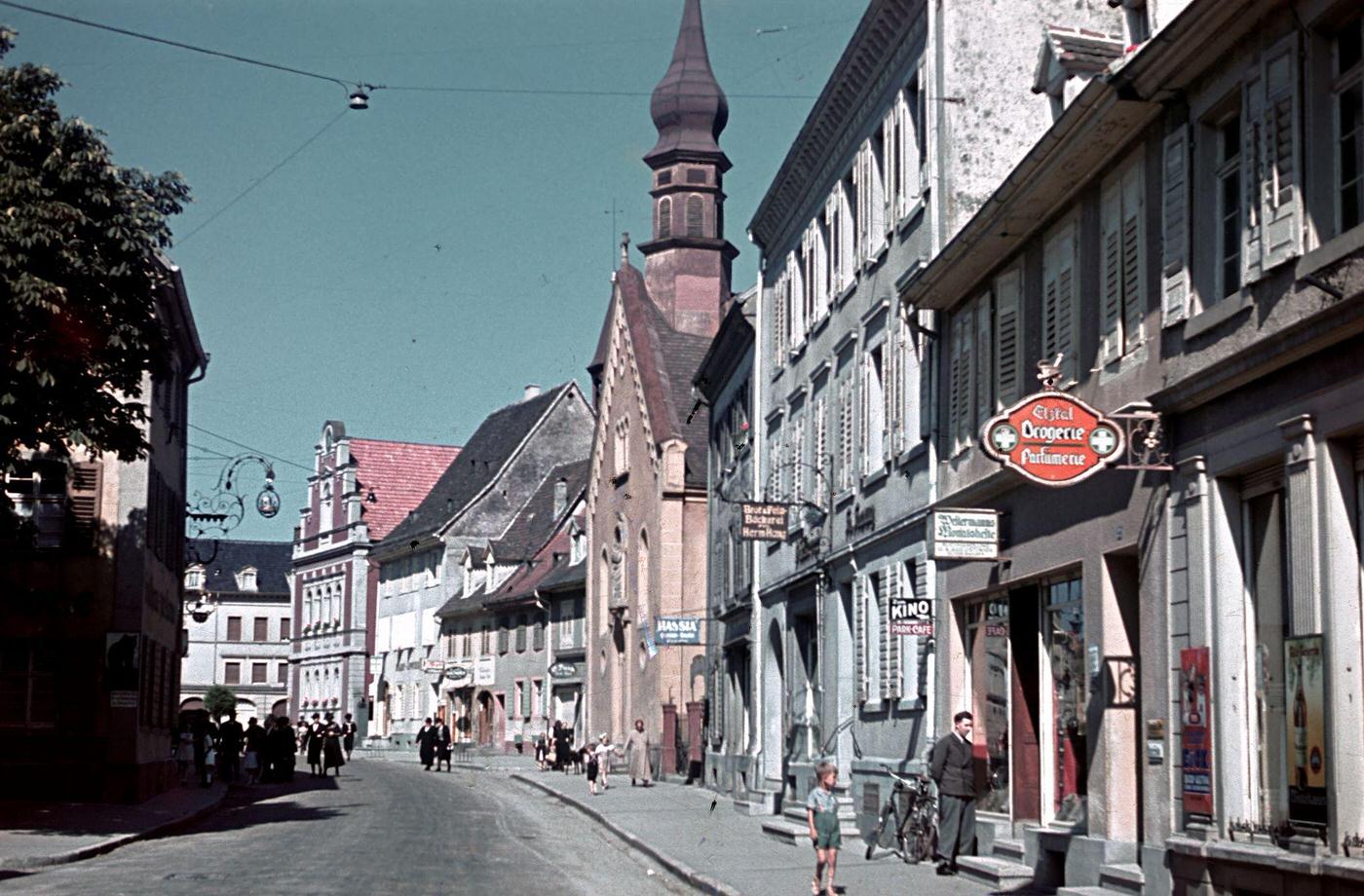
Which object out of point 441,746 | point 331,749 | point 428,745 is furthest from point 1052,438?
point 428,745

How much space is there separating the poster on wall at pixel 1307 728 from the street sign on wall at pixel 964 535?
6474mm

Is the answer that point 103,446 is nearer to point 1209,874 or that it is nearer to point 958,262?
point 958,262

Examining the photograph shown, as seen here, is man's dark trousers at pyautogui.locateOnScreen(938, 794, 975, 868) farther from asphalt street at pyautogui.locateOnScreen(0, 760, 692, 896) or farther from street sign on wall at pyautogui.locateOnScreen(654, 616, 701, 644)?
street sign on wall at pyautogui.locateOnScreen(654, 616, 701, 644)

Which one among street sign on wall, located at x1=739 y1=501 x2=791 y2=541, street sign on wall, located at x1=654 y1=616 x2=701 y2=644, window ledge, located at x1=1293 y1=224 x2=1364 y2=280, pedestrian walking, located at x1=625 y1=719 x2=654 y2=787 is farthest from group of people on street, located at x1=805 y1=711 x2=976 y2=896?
pedestrian walking, located at x1=625 y1=719 x2=654 y2=787

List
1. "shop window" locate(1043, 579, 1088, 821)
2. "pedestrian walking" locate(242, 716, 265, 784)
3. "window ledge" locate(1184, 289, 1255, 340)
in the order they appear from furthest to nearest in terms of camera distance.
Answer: "pedestrian walking" locate(242, 716, 265, 784)
"shop window" locate(1043, 579, 1088, 821)
"window ledge" locate(1184, 289, 1255, 340)

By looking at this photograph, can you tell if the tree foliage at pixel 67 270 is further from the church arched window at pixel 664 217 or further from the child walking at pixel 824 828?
the church arched window at pixel 664 217

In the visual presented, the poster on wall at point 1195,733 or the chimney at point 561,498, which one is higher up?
the chimney at point 561,498

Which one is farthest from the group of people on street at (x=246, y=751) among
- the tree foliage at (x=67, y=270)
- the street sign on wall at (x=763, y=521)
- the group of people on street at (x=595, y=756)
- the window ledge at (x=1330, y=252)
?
the window ledge at (x=1330, y=252)

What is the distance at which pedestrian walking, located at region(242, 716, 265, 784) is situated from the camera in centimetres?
4828

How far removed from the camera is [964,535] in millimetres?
20516

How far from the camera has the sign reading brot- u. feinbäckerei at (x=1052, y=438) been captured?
15.9m

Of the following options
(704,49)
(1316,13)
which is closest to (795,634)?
(1316,13)

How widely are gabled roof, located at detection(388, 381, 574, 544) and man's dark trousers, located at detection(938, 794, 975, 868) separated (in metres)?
64.2

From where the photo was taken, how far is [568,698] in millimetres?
70812
